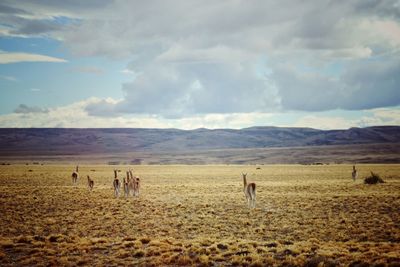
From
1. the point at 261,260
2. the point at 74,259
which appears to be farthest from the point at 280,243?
the point at 74,259

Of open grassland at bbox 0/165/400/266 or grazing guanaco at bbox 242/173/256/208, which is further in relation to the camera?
grazing guanaco at bbox 242/173/256/208

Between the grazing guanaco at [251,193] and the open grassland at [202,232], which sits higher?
the grazing guanaco at [251,193]

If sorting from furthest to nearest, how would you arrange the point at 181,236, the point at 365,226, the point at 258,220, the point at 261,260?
the point at 258,220 < the point at 365,226 < the point at 181,236 < the point at 261,260

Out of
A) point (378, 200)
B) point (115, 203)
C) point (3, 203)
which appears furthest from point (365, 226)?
point (3, 203)

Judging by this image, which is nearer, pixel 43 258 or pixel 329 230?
pixel 43 258

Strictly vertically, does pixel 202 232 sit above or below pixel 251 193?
below

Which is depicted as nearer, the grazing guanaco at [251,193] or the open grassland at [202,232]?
the open grassland at [202,232]

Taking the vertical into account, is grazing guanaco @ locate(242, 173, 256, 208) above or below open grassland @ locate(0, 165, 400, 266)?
above

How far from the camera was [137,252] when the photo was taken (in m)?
12.2

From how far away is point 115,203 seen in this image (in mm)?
24453

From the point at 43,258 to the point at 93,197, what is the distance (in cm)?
1602

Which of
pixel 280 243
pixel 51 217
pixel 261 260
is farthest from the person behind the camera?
pixel 51 217

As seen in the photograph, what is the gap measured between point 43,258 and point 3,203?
14373 mm

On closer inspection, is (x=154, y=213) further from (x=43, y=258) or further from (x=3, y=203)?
(x=3, y=203)
